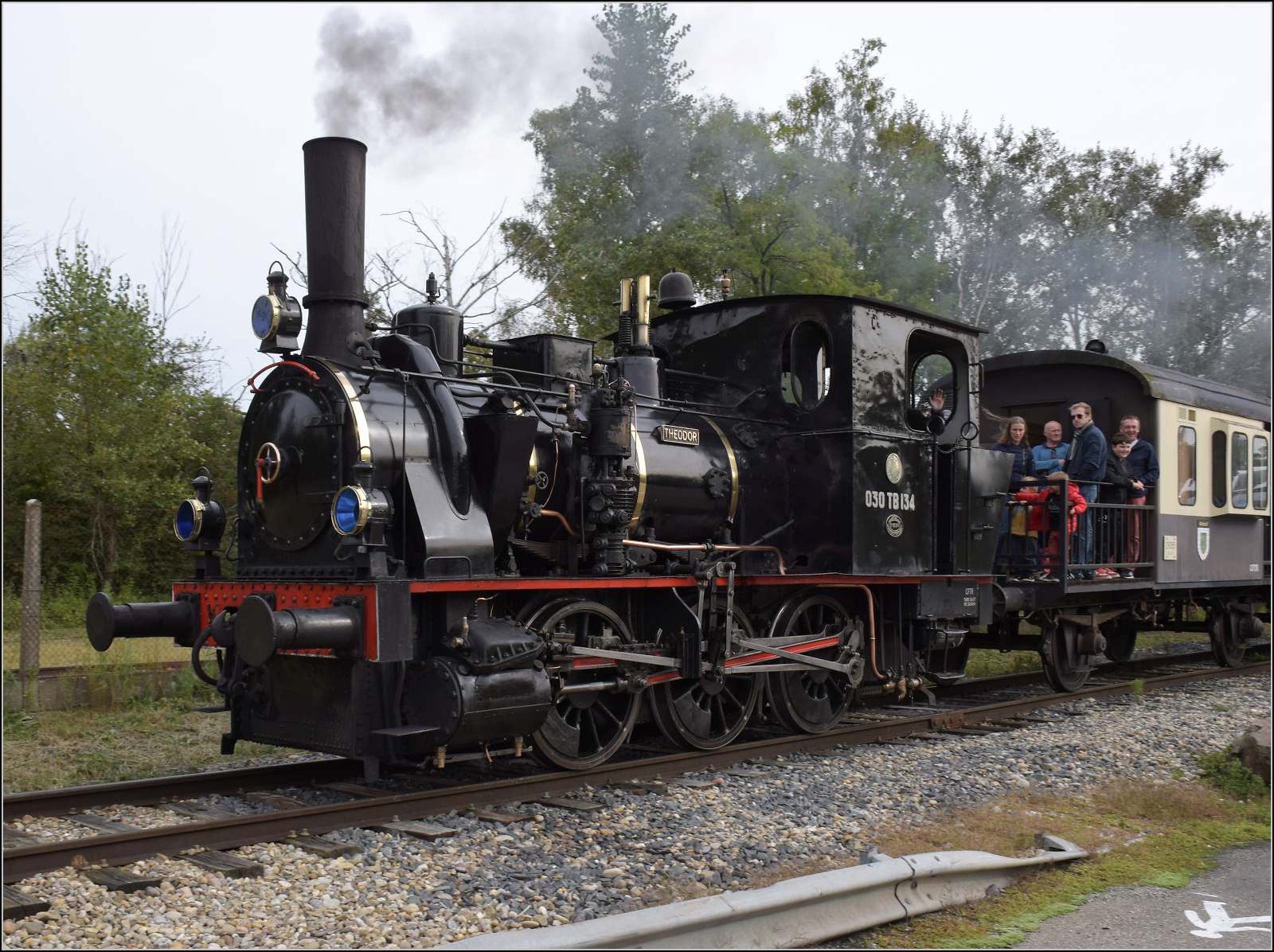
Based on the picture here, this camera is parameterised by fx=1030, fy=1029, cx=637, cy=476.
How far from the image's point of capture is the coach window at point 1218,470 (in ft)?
40.1

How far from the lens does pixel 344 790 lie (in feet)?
19.5

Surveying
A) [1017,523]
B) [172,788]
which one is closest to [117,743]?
[172,788]

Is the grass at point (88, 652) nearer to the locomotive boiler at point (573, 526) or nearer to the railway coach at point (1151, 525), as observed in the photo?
the locomotive boiler at point (573, 526)

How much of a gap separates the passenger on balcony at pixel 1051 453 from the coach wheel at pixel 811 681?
3.96m

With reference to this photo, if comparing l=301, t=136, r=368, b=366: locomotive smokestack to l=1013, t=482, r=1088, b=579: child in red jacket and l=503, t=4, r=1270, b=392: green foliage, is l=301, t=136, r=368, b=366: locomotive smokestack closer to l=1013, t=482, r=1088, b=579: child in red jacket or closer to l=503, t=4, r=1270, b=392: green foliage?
l=1013, t=482, r=1088, b=579: child in red jacket

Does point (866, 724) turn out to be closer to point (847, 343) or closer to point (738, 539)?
point (738, 539)

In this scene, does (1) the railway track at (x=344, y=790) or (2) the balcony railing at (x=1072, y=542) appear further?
(2) the balcony railing at (x=1072, y=542)

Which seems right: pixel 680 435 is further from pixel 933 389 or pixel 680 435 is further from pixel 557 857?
pixel 933 389

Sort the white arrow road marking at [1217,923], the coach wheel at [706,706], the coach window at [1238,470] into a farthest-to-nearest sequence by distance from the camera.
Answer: the coach window at [1238,470]
the coach wheel at [706,706]
the white arrow road marking at [1217,923]

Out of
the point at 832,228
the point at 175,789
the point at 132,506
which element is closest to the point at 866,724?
the point at 175,789

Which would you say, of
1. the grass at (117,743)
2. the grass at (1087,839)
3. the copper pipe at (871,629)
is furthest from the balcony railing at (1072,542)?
the grass at (117,743)

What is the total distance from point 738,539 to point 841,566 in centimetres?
78

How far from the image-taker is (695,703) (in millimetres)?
7258

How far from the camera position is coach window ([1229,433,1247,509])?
12461mm
